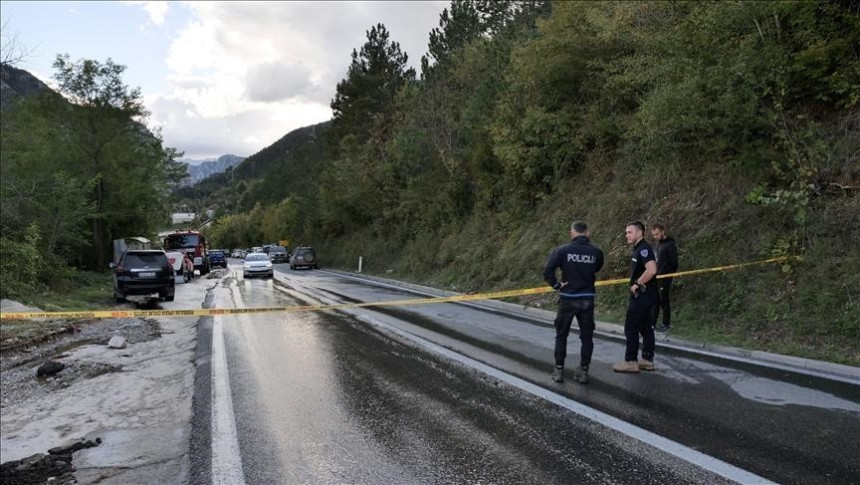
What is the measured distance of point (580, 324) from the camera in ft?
20.7

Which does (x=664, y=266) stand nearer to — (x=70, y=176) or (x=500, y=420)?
(x=500, y=420)

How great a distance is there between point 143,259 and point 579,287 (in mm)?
14728

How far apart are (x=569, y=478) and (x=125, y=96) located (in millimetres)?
33608

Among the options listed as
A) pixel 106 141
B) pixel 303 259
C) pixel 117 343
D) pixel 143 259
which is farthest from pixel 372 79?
pixel 117 343

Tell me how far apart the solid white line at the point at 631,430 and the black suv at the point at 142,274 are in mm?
12169

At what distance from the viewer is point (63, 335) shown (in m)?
11.0

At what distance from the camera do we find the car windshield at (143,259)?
16.3 m

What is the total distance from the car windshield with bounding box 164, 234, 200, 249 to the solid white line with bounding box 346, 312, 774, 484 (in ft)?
90.7

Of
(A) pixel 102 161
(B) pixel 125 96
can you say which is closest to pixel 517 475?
(A) pixel 102 161

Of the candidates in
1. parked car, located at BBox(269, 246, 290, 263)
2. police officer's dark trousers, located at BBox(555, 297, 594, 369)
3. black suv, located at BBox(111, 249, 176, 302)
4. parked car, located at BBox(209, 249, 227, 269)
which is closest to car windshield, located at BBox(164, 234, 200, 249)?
black suv, located at BBox(111, 249, 176, 302)

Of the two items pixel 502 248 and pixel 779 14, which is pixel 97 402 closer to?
pixel 779 14

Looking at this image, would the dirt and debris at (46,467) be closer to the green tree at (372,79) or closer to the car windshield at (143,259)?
the car windshield at (143,259)

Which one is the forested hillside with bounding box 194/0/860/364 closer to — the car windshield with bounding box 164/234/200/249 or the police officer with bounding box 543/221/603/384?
the police officer with bounding box 543/221/603/384

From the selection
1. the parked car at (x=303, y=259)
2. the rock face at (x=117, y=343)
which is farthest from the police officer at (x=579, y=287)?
the parked car at (x=303, y=259)
